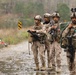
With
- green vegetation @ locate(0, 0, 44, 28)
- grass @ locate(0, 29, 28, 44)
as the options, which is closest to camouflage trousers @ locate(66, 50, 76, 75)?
grass @ locate(0, 29, 28, 44)

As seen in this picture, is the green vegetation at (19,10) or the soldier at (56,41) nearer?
the soldier at (56,41)

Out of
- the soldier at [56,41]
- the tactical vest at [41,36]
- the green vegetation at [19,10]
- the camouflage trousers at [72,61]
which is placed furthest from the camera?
the green vegetation at [19,10]

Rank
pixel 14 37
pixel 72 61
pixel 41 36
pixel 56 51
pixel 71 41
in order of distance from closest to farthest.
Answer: pixel 71 41 → pixel 72 61 → pixel 56 51 → pixel 41 36 → pixel 14 37

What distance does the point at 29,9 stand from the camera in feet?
218

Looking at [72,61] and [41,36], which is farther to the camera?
[41,36]

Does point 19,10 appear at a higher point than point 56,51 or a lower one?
lower

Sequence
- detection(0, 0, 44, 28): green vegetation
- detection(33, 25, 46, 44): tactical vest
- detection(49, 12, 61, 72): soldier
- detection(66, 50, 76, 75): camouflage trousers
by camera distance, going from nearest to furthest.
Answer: detection(66, 50, 76, 75): camouflage trousers < detection(49, 12, 61, 72): soldier < detection(33, 25, 46, 44): tactical vest < detection(0, 0, 44, 28): green vegetation

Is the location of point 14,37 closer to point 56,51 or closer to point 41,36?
point 41,36

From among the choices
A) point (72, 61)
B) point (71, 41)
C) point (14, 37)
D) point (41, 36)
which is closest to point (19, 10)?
point (14, 37)

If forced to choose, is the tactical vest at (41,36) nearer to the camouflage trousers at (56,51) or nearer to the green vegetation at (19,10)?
the camouflage trousers at (56,51)

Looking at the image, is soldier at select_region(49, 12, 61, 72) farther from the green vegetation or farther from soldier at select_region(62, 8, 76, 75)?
the green vegetation

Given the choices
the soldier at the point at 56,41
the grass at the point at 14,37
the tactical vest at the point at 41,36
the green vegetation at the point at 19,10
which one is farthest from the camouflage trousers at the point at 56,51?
the green vegetation at the point at 19,10

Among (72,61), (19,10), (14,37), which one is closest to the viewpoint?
(72,61)

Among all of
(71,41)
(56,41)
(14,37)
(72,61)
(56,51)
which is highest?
(71,41)
